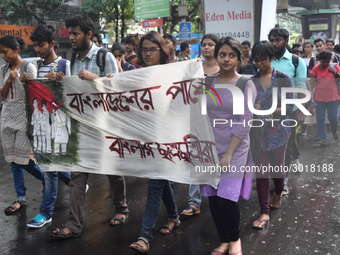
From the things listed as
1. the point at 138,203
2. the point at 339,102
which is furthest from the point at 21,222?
the point at 339,102

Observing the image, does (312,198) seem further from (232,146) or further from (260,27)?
(260,27)

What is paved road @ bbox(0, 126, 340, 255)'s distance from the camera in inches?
145

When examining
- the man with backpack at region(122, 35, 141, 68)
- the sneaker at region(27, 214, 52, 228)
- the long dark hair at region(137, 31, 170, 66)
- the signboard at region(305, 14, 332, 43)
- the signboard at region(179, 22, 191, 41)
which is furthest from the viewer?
the signboard at region(305, 14, 332, 43)

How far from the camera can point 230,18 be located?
26.0 feet

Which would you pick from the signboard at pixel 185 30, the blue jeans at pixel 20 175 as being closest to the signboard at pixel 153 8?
the signboard at pixel 185 30

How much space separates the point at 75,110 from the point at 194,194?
5.19 ft

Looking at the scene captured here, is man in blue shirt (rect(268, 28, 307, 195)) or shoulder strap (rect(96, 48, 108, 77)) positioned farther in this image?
man in blue shirt (rect(268, 28, 307, 195))

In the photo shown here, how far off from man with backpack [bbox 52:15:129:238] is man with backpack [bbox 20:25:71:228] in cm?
19

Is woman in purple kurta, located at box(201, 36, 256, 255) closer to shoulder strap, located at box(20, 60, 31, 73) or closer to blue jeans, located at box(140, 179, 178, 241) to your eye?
blue jeans, located at box(140, 179, 178, 241)

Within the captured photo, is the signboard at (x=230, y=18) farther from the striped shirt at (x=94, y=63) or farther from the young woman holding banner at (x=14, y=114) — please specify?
the young woman holding banner at (x=14, y=114)

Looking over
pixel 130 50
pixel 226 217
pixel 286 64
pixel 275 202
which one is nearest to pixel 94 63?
pixel 226 217

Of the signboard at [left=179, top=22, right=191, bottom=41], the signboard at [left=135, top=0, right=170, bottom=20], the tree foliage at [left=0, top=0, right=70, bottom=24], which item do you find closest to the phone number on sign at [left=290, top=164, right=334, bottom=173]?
the signboard at [left=179, top=22, right=191, bottom=41]

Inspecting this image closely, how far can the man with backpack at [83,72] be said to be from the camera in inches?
155

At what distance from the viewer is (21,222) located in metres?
4.44
